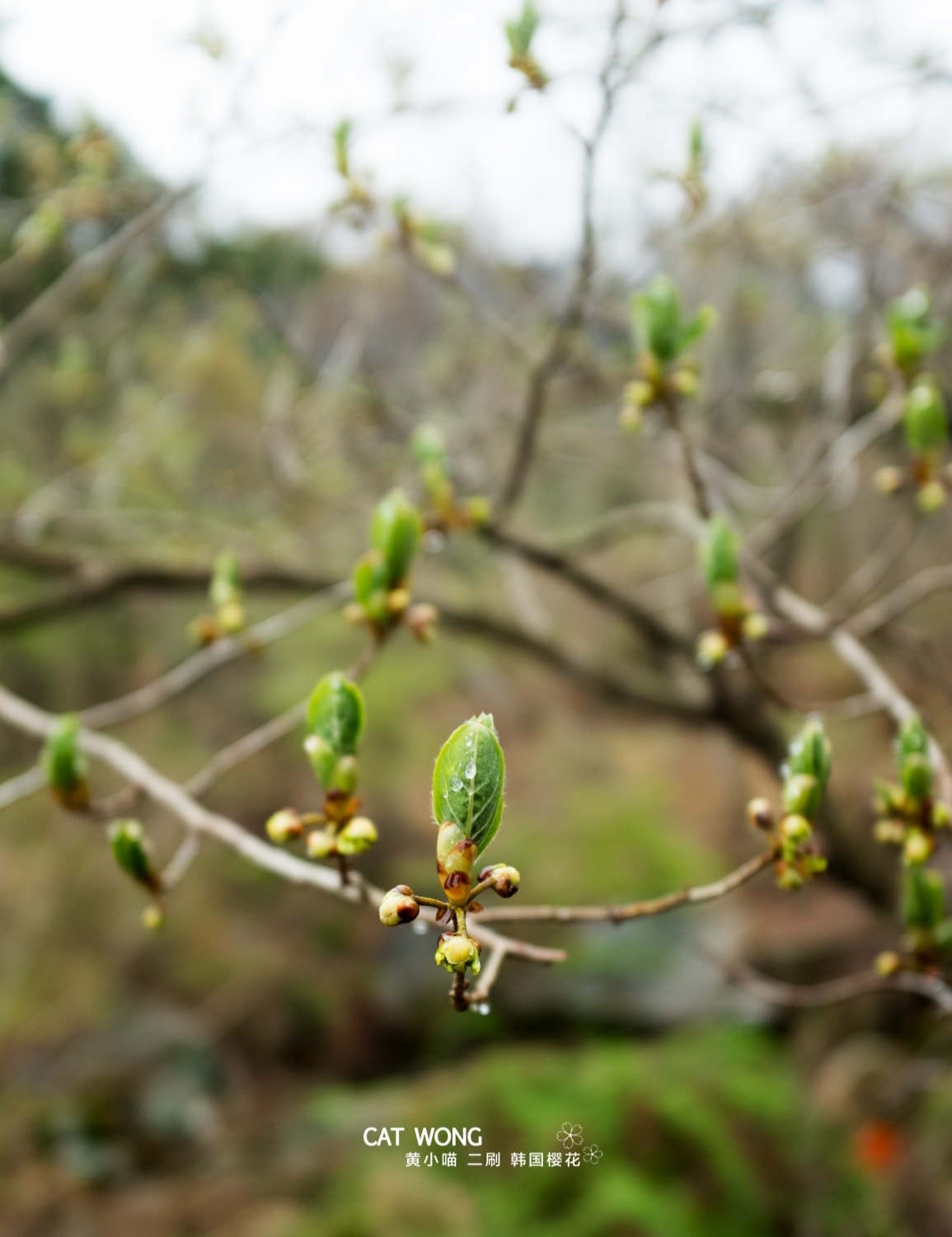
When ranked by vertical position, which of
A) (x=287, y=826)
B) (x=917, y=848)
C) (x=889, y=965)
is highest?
(x=287, y=826)

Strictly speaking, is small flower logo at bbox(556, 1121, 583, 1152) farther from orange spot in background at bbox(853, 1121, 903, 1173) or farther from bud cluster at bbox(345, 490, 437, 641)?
bud cluster at bbox(345, 490, 437, 641)

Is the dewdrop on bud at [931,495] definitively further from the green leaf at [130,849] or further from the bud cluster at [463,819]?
the green leaf at [130,849]

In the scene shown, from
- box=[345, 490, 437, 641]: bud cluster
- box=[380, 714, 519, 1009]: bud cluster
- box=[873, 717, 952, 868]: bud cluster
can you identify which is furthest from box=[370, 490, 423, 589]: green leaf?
box=[873, 717, 952, 868]: bud cluster

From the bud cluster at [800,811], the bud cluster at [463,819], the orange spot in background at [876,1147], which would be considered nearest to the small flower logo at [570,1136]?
the orange spot in background at [876,1147]

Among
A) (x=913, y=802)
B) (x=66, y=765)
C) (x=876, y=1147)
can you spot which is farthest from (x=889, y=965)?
(x=876, y=1147)

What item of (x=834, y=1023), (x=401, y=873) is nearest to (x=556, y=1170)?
(x=834, y=1023)

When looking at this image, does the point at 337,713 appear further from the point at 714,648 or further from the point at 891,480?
the point at 891,480
